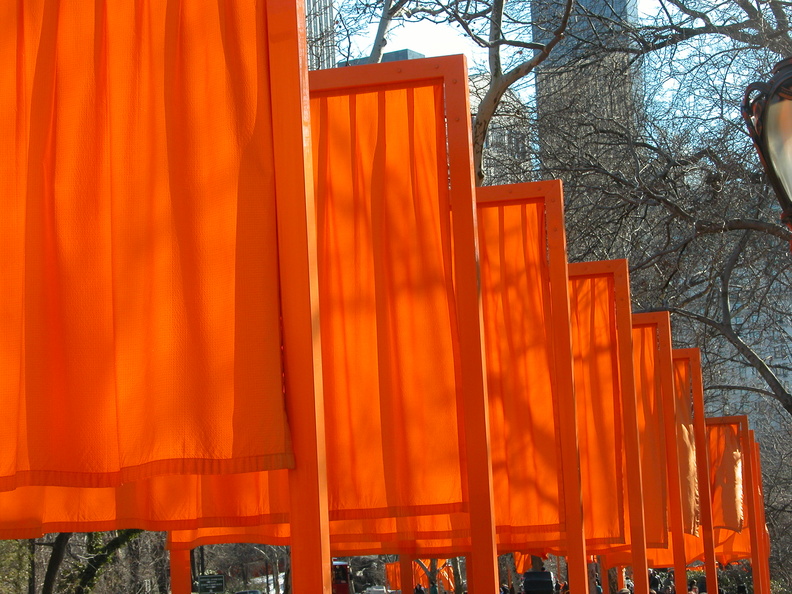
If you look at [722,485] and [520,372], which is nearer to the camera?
[520,372]

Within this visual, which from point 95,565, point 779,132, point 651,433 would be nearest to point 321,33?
point 651,433

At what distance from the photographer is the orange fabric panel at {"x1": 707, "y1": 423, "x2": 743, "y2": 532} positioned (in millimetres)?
14648

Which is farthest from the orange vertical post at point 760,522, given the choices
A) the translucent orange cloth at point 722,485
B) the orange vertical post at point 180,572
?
the orange vertical post at point 180,572

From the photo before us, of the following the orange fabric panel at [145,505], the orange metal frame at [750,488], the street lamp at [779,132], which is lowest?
the orange metal frame at [750,488]

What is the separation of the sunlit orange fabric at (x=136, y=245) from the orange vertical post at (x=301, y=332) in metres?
0.04

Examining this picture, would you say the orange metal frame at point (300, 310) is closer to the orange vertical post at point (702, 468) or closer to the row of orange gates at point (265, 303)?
the row of orange gates at point (265, 303)

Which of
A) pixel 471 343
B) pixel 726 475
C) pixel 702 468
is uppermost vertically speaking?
pixel 471 343

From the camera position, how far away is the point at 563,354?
6.11 meters

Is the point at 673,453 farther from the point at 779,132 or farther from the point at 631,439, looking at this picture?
the point at 779,132

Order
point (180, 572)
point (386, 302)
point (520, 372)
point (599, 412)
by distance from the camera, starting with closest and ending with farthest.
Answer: point (386, 302)
point (180, 572)
point (520, 372)
point (599, 412)

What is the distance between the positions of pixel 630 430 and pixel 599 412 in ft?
0.91

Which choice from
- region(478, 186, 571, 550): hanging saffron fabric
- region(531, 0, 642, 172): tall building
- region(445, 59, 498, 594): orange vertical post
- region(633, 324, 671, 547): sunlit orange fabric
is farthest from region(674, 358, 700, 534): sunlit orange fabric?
region(445, 59, 498, 594): orange vertical post

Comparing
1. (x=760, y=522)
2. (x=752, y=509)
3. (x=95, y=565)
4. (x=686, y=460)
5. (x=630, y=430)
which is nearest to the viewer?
(x=630, y=430)

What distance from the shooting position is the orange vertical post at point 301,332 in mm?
2551
